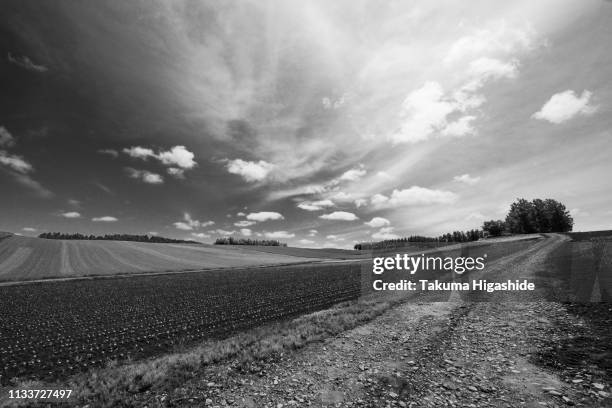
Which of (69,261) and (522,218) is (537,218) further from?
(69,261)

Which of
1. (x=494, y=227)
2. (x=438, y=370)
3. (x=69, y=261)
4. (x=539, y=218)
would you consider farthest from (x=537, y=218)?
(x=69, y=261)

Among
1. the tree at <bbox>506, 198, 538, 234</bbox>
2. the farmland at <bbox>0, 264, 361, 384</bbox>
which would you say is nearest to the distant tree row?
the tree at <bbox>506, 198, 538, 234</bbox>

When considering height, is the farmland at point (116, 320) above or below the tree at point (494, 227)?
below

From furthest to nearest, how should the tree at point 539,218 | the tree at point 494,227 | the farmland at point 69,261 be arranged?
the tree at point 494,227
the tree at point 539,218
the farmland at point 69,261

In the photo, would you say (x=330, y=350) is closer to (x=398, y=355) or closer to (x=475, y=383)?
(x=398, y=355)

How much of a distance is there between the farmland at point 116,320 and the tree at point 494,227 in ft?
571

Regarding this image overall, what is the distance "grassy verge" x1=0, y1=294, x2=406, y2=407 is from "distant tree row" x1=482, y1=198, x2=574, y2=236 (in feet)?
515

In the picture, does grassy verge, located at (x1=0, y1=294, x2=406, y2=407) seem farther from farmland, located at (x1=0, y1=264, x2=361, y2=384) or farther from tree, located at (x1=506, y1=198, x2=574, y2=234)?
tree, located at (x1=506, y1=198, x2=574, y2=234)

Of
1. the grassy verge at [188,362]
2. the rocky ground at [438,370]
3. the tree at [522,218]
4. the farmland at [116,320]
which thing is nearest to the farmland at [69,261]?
the farmland at [116,320]

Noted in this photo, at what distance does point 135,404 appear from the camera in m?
8.44

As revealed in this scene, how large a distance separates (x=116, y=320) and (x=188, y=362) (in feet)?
43.6

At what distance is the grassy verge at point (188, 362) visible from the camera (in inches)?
366

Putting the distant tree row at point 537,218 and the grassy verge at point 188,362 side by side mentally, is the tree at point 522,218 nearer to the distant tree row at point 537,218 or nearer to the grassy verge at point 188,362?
the distant tree row at point 537,218

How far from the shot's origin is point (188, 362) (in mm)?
11094
